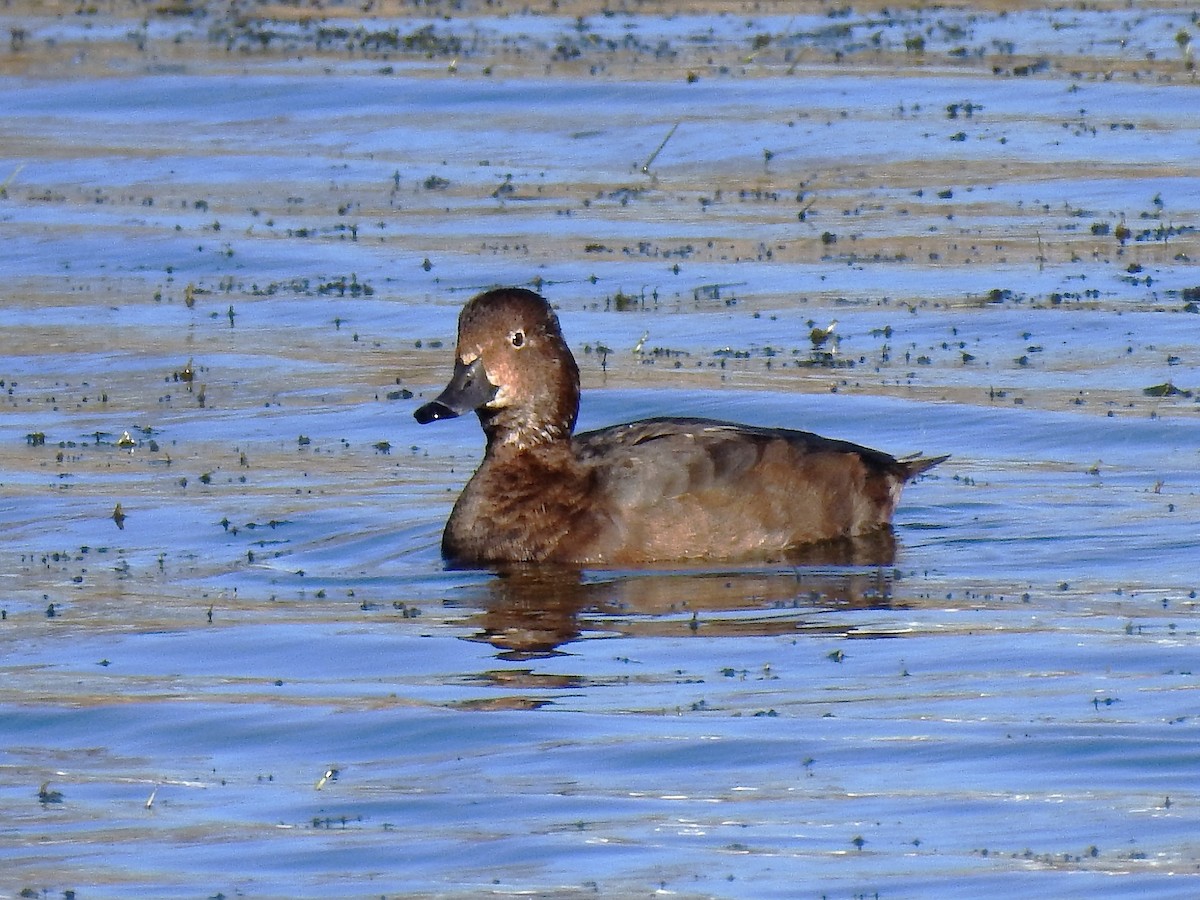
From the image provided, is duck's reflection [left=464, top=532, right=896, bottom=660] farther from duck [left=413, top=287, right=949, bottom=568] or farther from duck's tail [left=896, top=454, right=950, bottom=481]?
duck's tail [left=896, top=454, right=950, bottom=481]

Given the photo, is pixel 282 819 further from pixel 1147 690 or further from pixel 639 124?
A: pixel 639 124

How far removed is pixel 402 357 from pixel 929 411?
3050 millimetres

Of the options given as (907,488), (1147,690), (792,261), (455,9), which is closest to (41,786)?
(1147,690)

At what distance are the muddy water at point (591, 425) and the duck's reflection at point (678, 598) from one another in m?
0.04

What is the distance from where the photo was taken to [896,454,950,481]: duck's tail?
11.3 meters

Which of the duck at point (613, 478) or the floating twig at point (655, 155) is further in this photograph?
the floating twig at point (655, 155)

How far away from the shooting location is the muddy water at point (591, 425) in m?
7.20

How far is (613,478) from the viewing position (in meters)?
10.8

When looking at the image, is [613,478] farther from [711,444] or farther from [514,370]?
[514,370]

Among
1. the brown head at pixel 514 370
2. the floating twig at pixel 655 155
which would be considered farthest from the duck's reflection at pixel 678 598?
the floating twig at pixel 655 155

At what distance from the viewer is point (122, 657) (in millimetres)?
9125

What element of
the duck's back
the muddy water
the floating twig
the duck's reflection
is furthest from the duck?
the floating twig

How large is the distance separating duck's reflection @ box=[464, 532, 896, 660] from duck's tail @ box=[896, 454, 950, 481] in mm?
381

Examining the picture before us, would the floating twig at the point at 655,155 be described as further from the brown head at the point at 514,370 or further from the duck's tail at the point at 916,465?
the brown head at the point at 514,370
